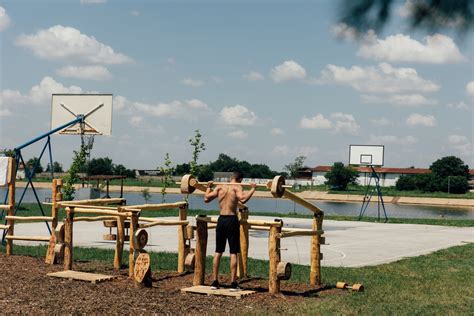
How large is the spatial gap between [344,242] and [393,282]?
347 inches

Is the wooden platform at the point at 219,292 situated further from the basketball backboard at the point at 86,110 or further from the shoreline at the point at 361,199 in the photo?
the shoreline at the point at 361,199

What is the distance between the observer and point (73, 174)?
40531 mm

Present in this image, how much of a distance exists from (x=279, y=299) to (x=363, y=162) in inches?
1326

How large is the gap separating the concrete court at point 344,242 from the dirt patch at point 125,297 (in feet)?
15.9

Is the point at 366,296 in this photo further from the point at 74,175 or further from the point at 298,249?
the point at 74,175

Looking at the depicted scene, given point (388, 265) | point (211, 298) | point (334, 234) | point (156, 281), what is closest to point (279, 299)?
point (211, 298)

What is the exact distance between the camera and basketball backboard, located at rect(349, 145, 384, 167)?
140 ft

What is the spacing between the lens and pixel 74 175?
4075 centimetres

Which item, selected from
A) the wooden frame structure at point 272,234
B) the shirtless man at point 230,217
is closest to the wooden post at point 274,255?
the wooden frame structure at point 272,234

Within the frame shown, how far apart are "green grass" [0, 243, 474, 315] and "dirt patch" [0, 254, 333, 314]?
1.56 feet

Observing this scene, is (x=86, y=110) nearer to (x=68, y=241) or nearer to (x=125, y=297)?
(x=68, y=241)

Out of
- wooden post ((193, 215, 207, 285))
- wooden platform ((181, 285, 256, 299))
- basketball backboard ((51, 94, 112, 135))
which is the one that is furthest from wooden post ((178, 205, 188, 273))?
basketball backboard ((51, 94, 112, 135))

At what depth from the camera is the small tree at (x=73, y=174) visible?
39.6 m

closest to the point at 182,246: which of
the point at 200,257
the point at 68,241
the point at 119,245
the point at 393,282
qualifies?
the point at 119,245
